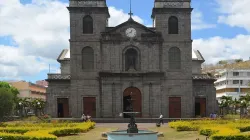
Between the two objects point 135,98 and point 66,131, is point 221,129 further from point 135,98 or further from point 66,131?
point 135,98

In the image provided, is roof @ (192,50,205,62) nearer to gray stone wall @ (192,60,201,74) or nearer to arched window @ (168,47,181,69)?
gray stone wall @ (192,60,201,74)

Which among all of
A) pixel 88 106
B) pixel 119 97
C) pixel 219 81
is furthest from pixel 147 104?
pixel 219 81

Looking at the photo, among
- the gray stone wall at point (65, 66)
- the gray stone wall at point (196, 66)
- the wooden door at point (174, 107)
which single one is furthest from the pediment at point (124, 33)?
the gray stone wall at point (196, 66)

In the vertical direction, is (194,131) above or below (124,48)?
below

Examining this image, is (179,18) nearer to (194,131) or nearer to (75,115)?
(75,115)

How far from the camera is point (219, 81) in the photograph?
114 m

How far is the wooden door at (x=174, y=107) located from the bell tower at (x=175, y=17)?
833 centimetres

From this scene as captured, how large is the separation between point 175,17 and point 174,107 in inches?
470

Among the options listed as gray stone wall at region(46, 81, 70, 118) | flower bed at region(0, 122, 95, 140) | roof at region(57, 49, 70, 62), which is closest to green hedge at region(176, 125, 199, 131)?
flower bed at region(0, 122, 95, 140)

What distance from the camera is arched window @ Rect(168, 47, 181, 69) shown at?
183ft

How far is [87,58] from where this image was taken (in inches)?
2199

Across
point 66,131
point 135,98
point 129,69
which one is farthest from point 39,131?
point 129,69

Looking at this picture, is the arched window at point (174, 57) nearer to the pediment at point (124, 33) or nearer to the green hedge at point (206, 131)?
the pediment at point (124, 33)

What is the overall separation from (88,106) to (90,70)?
473cm
